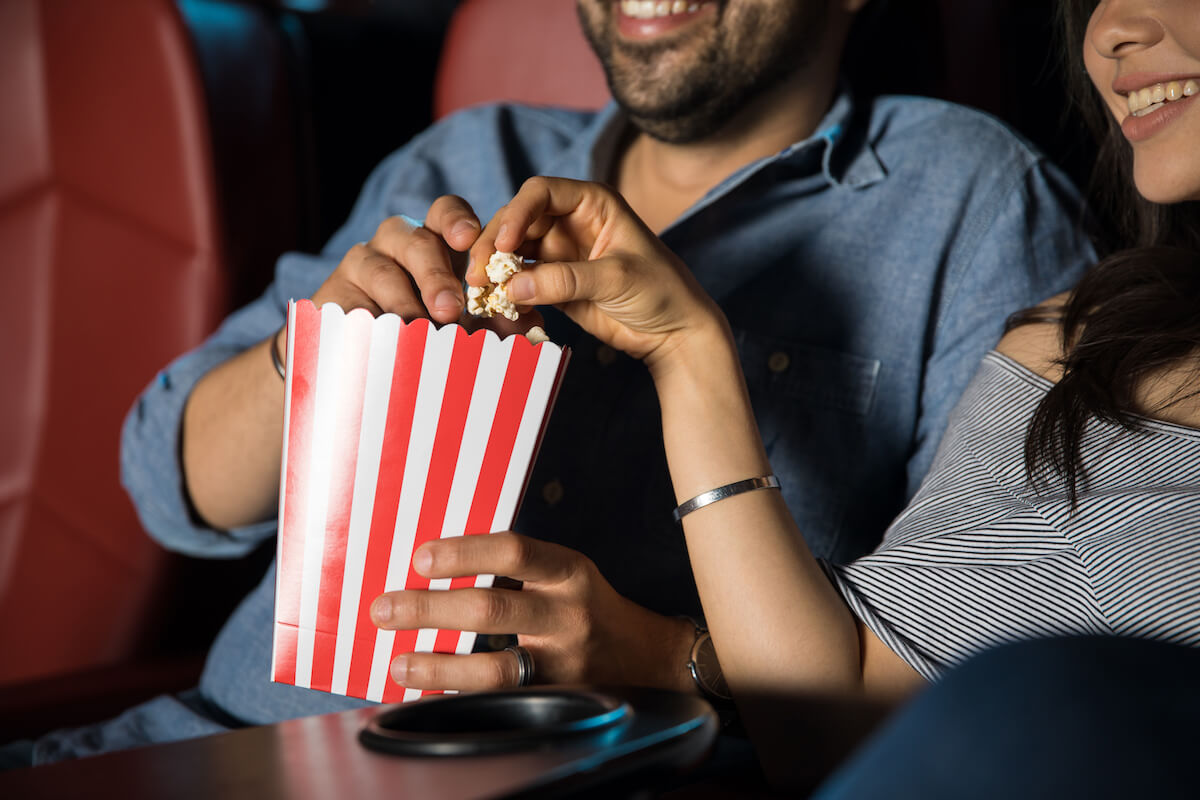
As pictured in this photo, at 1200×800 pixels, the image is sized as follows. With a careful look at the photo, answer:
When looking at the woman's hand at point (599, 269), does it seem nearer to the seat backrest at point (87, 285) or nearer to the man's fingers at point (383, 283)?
the man's fingers at point (383, 283)

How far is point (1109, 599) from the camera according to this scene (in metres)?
0.78

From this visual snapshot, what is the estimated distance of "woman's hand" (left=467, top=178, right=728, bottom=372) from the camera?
788mm

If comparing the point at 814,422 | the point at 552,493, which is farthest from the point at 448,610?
the point at 814,422

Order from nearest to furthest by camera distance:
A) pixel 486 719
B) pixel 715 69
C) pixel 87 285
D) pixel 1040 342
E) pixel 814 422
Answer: pixel 486 719 < pixel 1040 342 < pixel 814 422 < pixel 715 69 < pixel 87 285

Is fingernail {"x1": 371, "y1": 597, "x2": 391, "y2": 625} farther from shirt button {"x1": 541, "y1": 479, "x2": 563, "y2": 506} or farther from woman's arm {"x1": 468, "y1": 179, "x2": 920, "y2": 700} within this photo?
shirt button {"x1": 541, "y1": 479, "x2": 563, "y2": 506}

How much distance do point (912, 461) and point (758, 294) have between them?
0.27m

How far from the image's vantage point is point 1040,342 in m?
1.02

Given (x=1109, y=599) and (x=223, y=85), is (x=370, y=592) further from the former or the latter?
(x=223, y=85)

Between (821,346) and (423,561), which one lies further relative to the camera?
(821,346)

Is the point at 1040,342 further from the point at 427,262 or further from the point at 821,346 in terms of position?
the point at 427,262

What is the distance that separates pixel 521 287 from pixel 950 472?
0.46 metres

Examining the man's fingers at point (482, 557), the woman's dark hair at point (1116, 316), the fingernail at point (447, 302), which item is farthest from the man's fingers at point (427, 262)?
the woman's dark hair at point (1116, 316)

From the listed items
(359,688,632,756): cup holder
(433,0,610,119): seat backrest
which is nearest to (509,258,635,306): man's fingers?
(359,688,632,756): cup holder

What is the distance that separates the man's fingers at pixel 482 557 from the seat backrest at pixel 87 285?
1020 millimetres
